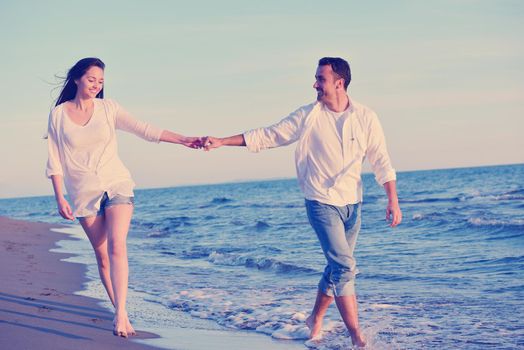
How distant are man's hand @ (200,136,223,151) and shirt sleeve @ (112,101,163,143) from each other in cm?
36

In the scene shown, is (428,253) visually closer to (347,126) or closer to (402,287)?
(402,287)

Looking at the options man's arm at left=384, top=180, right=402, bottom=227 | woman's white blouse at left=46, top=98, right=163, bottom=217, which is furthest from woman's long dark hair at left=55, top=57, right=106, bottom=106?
man's arm at left=384, top=180, right=402, bottom=227

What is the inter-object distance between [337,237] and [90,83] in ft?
6.81

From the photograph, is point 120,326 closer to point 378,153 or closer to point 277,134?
point 277,134

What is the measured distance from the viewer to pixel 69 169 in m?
5.06

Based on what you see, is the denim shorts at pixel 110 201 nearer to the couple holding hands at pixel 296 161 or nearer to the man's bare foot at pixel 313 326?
the couple holding hands at pixel 296 161

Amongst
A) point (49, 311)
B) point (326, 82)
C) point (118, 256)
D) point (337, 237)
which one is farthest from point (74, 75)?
point (337, 237)

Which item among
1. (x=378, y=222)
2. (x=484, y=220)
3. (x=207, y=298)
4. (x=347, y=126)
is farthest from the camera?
(x=378, y=222)

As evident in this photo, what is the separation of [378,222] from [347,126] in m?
14.7

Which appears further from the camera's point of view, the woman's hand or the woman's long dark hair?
the woman's long dark hair

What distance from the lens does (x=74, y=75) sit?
5.18 m

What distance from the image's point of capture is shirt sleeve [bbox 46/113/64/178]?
198 inches

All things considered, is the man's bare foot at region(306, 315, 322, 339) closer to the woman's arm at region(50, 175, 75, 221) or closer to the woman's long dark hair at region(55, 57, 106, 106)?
the woman's arm at region(50, 175, 75, 221)

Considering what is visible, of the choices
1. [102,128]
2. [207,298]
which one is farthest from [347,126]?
[207,298]
